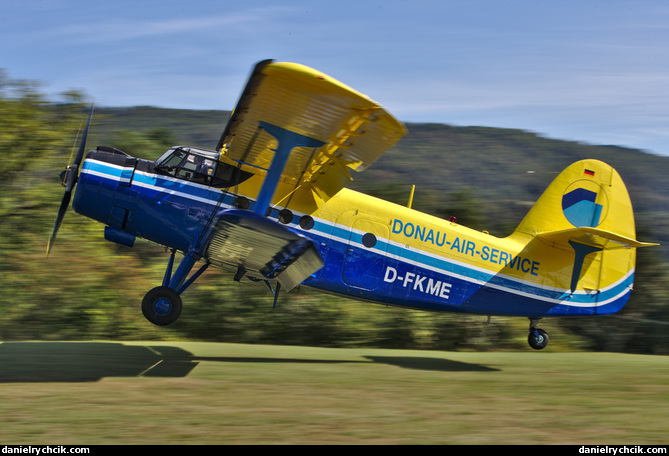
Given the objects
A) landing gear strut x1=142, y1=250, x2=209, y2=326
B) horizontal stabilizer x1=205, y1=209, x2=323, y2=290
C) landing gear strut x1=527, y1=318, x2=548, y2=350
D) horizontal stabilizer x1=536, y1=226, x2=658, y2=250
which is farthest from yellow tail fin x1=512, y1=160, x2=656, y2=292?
landing gear strut x1=142, y1=250, x2=209, y2=326

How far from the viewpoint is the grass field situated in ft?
15.4

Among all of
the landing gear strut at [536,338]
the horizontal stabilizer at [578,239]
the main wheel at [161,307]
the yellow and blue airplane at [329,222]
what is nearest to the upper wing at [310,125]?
the yellow and blue airplane at [329,222]

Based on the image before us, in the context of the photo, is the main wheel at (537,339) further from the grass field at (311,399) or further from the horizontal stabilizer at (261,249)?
the horizontal stabilizer at (261,249)

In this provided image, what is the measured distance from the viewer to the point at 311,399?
5.90 metres

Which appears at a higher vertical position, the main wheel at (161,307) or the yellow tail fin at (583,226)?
the yellow tail fin at (583,226)

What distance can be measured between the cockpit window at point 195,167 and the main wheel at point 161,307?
1.45m

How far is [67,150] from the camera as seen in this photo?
1429 cm

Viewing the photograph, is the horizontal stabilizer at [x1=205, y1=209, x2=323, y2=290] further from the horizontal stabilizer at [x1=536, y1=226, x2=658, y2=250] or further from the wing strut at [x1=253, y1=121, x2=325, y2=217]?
the horizontal stabilizer at [x1=536, y1=226, x2=658, y2=250]

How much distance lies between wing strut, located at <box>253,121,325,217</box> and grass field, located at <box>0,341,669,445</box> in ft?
6.55

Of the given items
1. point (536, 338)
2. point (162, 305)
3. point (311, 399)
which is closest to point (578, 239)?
point (536, 338)

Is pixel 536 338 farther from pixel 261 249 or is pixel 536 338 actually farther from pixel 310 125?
pixel 310 125

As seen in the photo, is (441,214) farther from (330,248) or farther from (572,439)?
(572,439)

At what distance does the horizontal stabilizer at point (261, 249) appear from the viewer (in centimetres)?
645
